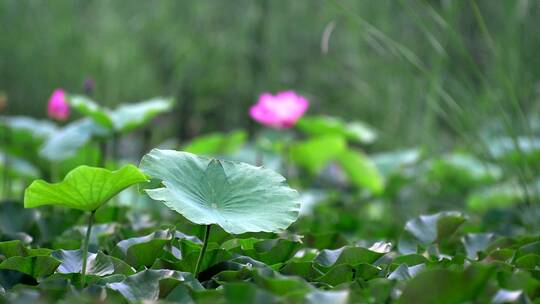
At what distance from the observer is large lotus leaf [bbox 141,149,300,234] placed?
42.9 inches

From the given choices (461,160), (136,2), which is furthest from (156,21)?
(461,160)

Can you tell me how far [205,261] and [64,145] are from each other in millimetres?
1527

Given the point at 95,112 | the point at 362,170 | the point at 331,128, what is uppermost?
the point at 95,112

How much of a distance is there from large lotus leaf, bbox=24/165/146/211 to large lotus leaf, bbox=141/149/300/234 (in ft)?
0.17

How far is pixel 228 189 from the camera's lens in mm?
1144

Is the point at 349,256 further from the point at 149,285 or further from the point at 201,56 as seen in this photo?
the point at 201,56

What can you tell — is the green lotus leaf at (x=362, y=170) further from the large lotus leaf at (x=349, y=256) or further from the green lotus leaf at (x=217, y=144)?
the large lotus leaf at (x=349, y=256)

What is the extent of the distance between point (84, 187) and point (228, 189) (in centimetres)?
20

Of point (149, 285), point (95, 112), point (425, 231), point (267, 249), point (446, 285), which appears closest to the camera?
point (446, 285)

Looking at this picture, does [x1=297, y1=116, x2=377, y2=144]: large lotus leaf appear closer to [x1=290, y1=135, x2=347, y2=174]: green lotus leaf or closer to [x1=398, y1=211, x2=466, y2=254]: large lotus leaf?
[x1=290, y1=135, x2=347, y2=174]: green lotus leaf

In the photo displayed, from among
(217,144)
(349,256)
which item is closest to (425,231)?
(349,256)

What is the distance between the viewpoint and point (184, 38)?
4.80m

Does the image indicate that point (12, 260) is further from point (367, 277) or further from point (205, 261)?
point (367, 277)

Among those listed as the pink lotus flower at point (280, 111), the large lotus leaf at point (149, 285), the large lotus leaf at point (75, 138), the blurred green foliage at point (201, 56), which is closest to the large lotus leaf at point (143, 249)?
the large lotus leaf at point (149, 285)
